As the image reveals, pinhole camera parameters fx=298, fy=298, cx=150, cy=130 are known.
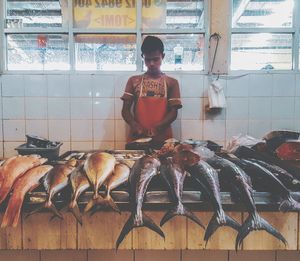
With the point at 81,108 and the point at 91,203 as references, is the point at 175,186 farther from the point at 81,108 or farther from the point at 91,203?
the point at 81,108

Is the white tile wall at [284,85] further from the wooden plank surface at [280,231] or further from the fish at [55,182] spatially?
the fish at [55,182]

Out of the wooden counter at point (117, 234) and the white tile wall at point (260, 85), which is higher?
the white tile wall at point (260, 85)

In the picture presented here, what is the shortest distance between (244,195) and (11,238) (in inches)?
39.8

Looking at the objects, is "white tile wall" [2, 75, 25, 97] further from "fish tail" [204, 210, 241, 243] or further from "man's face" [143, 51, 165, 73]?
"fish tail" [204, 210, 241, 243]

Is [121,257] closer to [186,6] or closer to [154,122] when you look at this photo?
[154,122]

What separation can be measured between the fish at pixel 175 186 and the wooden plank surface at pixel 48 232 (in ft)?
1.44

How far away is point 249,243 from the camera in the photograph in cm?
130

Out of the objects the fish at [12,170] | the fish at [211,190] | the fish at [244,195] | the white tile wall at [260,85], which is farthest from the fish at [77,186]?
the white tile wall at [260,85]

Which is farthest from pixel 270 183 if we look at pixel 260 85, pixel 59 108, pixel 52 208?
pixel 59 108

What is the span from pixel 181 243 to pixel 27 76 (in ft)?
9.34

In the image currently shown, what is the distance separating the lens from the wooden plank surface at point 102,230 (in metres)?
1.28

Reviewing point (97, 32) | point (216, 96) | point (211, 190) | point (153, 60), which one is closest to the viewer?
point (211, 190)

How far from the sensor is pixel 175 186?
1207 millimetres

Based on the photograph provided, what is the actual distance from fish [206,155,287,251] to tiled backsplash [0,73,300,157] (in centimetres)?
214
